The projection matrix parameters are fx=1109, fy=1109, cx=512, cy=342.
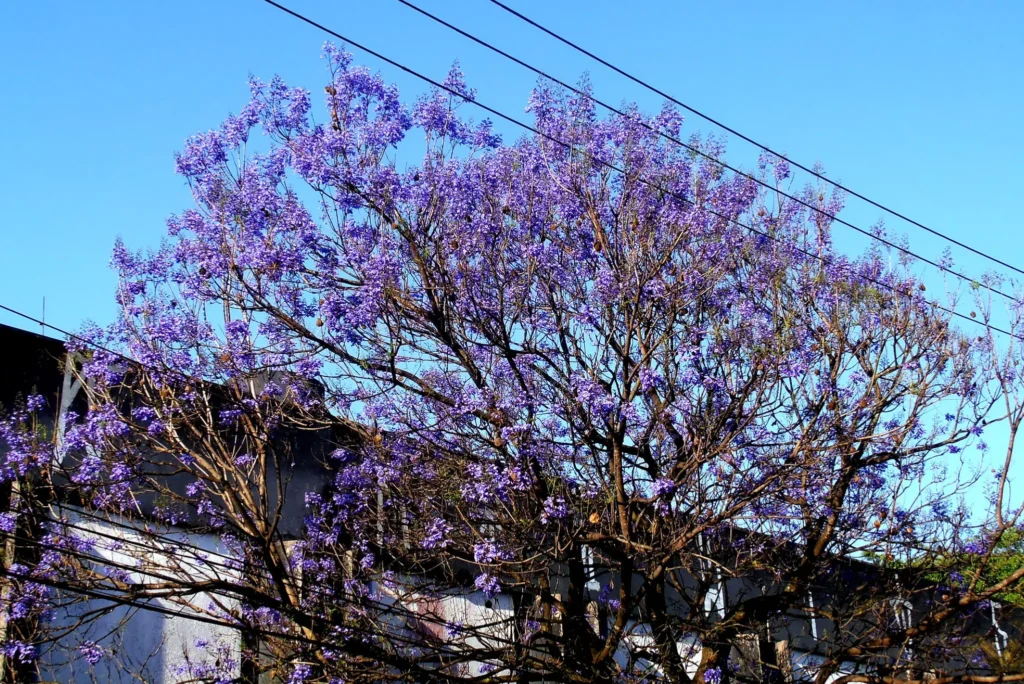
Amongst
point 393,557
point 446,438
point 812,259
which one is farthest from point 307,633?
point 812,259

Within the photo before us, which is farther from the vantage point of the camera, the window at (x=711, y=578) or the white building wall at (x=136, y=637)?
the window at (x=711, y=578)

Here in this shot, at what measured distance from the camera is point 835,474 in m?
11.6

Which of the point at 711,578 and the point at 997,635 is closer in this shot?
the point at 711,578

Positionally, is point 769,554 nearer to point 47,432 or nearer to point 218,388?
point 218,388

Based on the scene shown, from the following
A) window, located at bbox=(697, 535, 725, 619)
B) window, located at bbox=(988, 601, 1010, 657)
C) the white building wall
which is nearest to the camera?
the white building wall

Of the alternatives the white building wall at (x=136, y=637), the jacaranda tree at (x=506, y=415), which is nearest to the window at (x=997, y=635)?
the jacaranda tree at (x=506, y=415)

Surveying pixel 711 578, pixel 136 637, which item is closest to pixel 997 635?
pixel 711 578

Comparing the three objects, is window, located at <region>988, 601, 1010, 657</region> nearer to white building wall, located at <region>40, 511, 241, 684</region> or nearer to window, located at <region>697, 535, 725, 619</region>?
window, located at <region>697, 535, 725, 619</region>

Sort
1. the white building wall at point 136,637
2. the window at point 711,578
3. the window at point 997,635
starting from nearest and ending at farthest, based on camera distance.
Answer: the white building wall at point 136,637 < the window at point 711,578 < the window at point 997,635

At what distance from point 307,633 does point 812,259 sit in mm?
6744

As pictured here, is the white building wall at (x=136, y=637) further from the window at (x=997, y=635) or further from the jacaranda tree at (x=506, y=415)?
the window at (x=997, y=635)

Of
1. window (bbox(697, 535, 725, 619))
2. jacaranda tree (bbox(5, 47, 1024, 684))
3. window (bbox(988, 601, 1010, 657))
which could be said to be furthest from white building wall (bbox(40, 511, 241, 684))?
window (bbox(988, 601, 1010, 657))

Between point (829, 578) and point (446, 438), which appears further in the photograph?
point (829, 578)

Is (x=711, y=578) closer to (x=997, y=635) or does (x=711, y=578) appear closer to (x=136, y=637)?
(x=997, y=635)
